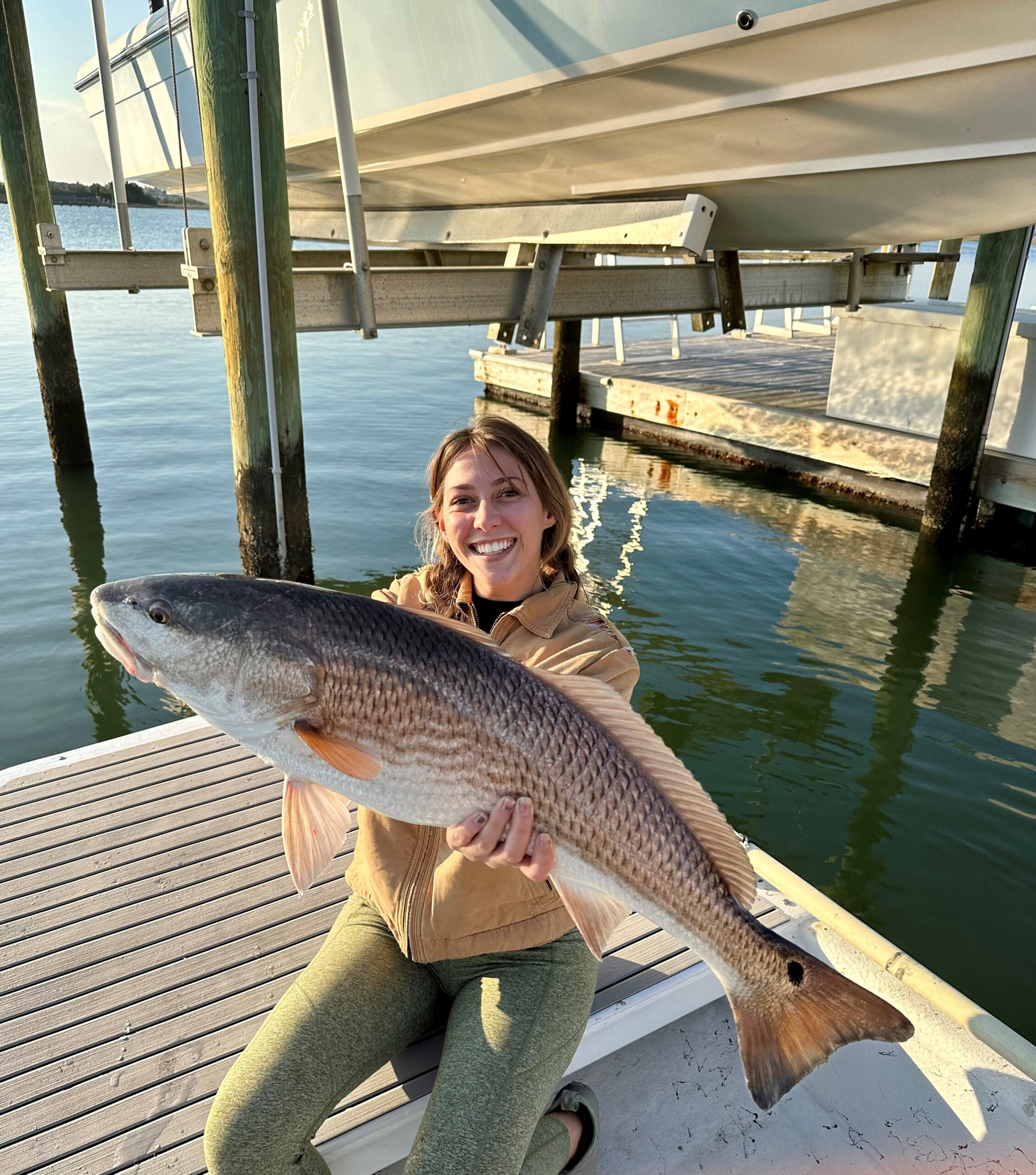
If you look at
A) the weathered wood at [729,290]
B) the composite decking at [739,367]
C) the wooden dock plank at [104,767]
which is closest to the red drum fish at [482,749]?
the wooden dock plank at [104,767]

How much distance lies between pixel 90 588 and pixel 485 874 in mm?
8173

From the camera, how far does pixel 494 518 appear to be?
105 inches

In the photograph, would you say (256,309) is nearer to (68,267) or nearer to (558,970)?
(68,267)

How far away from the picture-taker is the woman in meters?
2.11

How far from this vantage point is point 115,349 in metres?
22.5

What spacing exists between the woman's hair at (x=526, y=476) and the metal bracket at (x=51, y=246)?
727 centimetres

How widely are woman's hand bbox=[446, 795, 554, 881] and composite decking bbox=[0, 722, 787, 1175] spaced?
0.94 metres

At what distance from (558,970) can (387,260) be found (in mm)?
11225

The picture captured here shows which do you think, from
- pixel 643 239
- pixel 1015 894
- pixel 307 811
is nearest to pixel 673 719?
pixel 1015 894

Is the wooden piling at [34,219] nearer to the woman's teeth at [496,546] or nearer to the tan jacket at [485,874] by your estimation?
the woman's teeth at [496,546]

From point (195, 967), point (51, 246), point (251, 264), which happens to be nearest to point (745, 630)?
point (251, 264)

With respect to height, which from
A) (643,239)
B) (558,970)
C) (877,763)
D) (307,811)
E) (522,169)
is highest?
(522,169)

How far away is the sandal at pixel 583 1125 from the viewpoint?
8.25 feet

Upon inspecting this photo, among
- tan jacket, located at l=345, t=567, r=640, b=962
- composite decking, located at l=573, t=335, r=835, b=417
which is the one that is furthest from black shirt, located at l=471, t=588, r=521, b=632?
composite decking, located at l=573, t=335, r=835, b=417
